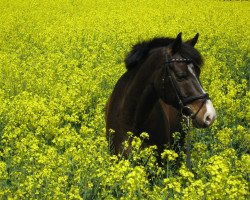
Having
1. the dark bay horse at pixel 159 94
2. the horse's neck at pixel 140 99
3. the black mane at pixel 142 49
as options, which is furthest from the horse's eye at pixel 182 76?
the black mane at pixel 142 49

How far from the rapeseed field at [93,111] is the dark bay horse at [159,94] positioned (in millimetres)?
308

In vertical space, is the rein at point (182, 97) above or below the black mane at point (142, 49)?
below

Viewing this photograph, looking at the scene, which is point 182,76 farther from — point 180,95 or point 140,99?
point 140,99

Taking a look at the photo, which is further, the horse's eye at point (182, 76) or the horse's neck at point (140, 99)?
the horse's neck at point (140, 99)

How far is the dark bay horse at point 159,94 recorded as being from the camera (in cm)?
440

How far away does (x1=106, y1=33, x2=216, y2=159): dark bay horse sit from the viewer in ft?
14.4

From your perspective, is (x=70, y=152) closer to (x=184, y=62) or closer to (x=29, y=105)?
(x=184, y=62)

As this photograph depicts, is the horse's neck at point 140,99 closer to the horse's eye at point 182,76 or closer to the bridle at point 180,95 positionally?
the bridle at point 180,95

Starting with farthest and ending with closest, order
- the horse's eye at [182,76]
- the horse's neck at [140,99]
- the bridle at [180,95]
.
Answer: the horse's neck at [140,99], the horse's eye at [182,76], the bridle at [180,95]

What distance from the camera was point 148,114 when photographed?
4.89 m

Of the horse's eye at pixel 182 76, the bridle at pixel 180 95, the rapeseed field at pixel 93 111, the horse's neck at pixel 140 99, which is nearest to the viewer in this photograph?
the rapeseed field at pixel 93 111

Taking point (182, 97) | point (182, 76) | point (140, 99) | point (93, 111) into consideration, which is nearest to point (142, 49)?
point (140, 99)

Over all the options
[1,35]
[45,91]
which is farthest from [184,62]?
[1,35]

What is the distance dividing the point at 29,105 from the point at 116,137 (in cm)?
250
